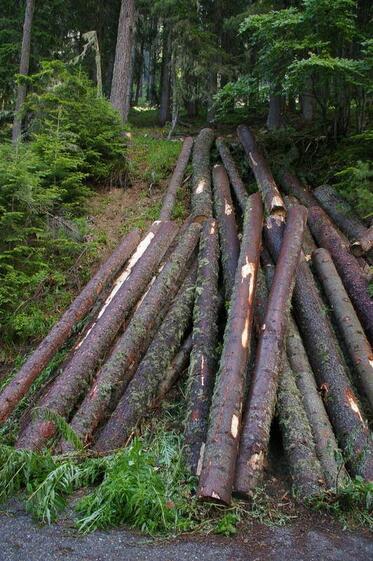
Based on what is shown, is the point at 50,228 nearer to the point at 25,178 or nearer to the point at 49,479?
the point at 25,178

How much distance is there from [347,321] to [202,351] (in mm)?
2026

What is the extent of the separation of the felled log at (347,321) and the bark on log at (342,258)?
0.14 metres

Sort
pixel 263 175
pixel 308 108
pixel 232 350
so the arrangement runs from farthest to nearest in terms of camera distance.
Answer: pixel 308 108
pixel 263 175
pixel 232 350

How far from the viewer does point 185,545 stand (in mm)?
3631

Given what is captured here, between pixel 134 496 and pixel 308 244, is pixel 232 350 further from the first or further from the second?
pixel 308 244

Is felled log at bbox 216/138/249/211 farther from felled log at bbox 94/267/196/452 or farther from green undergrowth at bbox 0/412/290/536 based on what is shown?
green undergrowth at bbox 0/412/290/536

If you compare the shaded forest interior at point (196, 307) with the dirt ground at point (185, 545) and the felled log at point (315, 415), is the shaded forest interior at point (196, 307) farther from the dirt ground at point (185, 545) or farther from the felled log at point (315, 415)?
the dirt ground at point (185, 545)

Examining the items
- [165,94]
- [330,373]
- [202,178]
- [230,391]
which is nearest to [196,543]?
[230,391]

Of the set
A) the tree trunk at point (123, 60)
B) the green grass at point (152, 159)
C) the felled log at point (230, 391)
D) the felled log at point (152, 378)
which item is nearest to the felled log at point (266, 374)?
the felled log at point (230, 391)

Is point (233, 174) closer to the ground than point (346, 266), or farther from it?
farther from it

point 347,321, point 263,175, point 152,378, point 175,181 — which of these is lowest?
point 152,378

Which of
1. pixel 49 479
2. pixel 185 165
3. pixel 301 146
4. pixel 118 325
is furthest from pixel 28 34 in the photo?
pixel 49 479

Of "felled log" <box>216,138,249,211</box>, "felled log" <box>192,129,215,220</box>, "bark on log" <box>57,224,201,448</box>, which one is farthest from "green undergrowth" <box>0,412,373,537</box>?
"felled log" <box>216,138,249,211</box>

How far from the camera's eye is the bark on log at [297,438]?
4.32 meters
